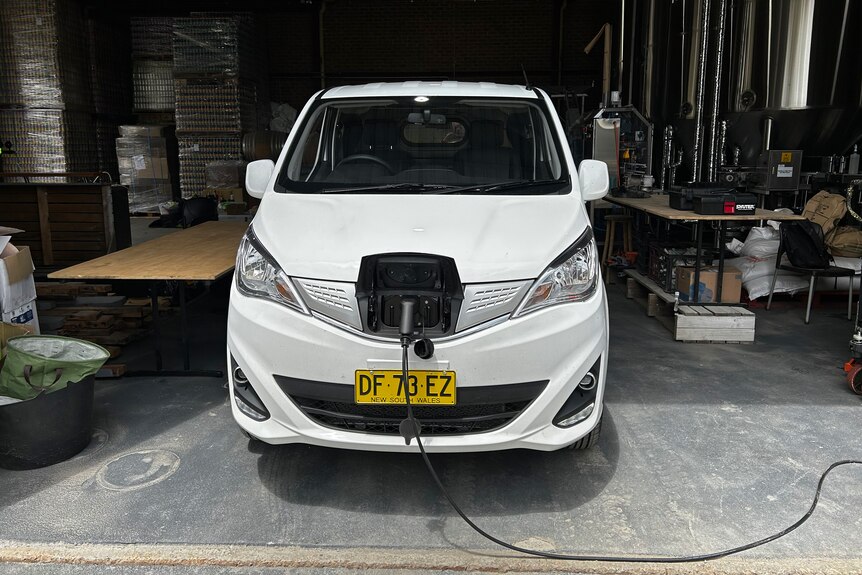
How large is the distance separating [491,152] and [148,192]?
33.0 feet

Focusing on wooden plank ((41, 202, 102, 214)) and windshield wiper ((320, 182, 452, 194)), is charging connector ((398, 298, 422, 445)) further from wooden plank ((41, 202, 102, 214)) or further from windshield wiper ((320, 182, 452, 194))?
wooden plank ((41, 202, 102, 214))

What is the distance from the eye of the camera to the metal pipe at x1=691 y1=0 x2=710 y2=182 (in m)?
8.20

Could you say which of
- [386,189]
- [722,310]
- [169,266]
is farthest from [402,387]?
[722,310]

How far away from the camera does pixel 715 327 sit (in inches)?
210

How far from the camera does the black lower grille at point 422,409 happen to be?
102 inches

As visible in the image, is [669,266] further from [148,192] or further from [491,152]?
[148,192]

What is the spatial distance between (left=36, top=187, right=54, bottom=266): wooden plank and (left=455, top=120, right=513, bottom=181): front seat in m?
5.22

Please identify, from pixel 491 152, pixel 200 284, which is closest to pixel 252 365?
pixel 491 152

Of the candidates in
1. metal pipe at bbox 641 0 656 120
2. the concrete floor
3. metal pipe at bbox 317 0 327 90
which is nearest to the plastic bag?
the concrete floor

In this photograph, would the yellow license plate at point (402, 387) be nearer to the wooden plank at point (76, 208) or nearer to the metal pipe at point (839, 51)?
the wooden plank at point (76, 208)

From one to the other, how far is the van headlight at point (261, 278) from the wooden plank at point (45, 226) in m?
5.09

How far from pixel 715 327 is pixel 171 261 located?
398 centimetres

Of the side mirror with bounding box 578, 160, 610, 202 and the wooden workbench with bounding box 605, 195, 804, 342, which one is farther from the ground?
the side mirror with bounding box 578, 160, 610, 202

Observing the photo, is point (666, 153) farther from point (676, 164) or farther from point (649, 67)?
point (649, 67)
